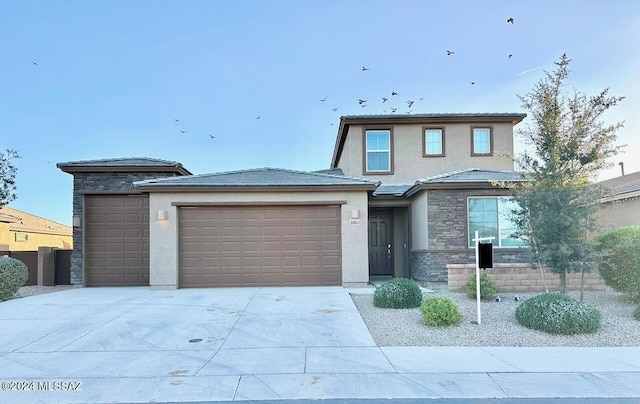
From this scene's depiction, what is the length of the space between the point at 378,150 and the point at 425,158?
1.78m

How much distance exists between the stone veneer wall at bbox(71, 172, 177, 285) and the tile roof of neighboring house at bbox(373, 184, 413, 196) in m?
7.97

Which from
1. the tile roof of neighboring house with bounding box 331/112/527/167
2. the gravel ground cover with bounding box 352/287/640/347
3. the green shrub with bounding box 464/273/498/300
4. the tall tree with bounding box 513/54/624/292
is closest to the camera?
the gravel ground cover with bounding box 352/287/640/347

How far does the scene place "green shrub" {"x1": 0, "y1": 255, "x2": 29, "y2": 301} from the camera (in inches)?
415

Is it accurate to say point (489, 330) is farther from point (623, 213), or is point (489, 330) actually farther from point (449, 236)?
point (623, 213)

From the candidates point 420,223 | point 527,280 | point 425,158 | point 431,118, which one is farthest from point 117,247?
point 527,280

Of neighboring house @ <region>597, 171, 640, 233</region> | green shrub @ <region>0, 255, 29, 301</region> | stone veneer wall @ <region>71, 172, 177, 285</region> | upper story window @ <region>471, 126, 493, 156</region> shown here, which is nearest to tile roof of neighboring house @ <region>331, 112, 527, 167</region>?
upper story window @ <region>471, 126, 493, 156</region>

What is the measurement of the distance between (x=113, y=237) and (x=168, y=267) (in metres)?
Answer: 2.93

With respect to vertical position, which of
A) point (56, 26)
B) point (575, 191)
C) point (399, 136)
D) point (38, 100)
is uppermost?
point (56, 26)

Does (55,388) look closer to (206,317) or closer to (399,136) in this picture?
(206,317)

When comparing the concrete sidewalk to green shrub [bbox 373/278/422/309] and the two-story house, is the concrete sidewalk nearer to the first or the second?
green shrub [bbox 373/278/422/309]

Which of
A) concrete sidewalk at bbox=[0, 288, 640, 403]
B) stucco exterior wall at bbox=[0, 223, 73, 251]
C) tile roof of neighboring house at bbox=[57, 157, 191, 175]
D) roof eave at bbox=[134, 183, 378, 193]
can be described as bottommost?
concrete sidewalk at bbox=[0, 288, 640, 403]

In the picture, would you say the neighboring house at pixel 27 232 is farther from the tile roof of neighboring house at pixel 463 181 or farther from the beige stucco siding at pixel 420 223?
the tile roof of neighboring house at pixel 463 181

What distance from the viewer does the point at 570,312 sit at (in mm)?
6824

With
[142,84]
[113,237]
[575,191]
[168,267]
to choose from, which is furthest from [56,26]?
[575,191]
